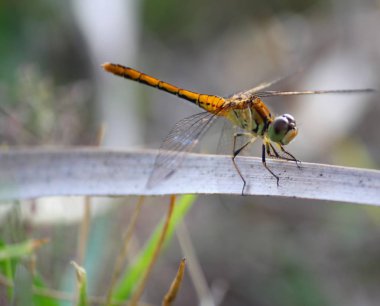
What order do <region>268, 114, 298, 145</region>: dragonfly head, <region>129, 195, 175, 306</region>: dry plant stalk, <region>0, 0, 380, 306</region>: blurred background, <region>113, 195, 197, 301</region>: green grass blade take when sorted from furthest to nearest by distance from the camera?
<region>0, 0, 380, 306</region>: blurred background → <region>268, 114, 298, 145</region>: dragonfly head → <region>113, 195, 197, 301</region>: green grass blade → <region>129, 195, 175, 306</region>: dry plant stalk

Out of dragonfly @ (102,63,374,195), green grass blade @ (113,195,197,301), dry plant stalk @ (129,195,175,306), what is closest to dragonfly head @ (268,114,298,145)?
dragonfly @ (102,63,374,195)

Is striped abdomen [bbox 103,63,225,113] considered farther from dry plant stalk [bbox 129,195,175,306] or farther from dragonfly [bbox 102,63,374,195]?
dry plant stalk [bbox 129,195,175,306]

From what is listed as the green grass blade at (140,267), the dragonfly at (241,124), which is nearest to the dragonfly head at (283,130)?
the dragonfly at (241,124)

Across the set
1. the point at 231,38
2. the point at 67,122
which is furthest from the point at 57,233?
the point at 231,38

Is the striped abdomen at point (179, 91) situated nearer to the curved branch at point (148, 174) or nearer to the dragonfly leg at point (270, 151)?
the dragonfly leg at point (270, 151)

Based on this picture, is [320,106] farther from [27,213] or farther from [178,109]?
[27,213]
